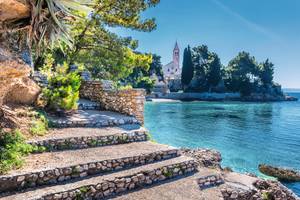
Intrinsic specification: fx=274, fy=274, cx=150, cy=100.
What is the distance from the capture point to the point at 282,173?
61.3 feet

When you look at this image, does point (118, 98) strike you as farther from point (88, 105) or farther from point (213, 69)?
point (213, 69)

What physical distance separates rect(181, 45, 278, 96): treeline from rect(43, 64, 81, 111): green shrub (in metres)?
88.8

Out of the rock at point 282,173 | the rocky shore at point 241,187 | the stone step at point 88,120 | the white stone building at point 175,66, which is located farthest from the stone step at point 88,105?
the white stone building at point 175,66

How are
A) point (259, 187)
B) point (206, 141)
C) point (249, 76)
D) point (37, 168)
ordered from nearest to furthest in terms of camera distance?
point (37, 168), point (259, 187), point (206, 141), point (249, 76)

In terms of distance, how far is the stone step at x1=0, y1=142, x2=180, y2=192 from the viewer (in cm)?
689

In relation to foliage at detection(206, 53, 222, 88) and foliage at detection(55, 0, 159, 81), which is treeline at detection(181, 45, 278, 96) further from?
foliage at detection(55, 0, 159, 81)

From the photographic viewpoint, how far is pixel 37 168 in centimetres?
728

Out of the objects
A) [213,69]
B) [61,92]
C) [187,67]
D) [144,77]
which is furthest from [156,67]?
[61,92]

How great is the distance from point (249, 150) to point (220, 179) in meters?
18.3

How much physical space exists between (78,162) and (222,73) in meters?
107

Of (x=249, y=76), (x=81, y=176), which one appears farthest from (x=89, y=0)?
(x=249, y=76)

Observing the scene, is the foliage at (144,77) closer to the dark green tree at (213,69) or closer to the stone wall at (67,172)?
the dark green tree at (213,69)

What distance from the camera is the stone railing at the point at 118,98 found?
538 inches

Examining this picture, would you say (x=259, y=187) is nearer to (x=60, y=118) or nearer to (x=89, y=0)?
(x=60, y=118)
